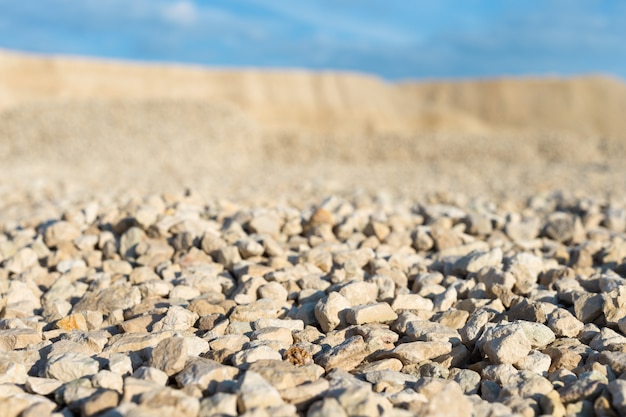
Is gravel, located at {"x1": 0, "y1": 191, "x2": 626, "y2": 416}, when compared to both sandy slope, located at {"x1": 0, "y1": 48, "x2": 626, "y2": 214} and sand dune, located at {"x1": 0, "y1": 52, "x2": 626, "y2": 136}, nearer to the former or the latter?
sandy slope, located at {"x1": 0, "y1": 48, "x2": 626, "y2": 214}

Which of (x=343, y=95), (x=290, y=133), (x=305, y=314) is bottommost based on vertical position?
(x=305, y=314)

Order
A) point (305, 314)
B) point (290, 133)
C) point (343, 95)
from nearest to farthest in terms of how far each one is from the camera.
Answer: point (305, 314) < point (290, 133) < point (343, 95)

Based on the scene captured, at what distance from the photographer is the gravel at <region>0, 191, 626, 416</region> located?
6.02ft

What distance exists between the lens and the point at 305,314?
8.67 ft

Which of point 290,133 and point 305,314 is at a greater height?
point 290,133

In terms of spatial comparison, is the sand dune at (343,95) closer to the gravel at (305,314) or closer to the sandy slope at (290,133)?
the sandy slope at (290,133)

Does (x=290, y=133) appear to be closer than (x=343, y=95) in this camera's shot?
Yes

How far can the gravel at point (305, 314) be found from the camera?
1836 millimetres

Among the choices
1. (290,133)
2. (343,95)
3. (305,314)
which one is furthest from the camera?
(343,95)

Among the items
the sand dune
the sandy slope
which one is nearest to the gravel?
the sandy slope

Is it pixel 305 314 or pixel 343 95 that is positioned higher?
pixel 343 95

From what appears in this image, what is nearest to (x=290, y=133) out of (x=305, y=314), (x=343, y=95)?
(x=343, y=95)

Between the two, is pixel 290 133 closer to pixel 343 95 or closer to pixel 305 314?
pixel 343 95

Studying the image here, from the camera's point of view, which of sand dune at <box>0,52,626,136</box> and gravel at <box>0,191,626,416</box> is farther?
sand dune at <box>0,52,626,136</box>
